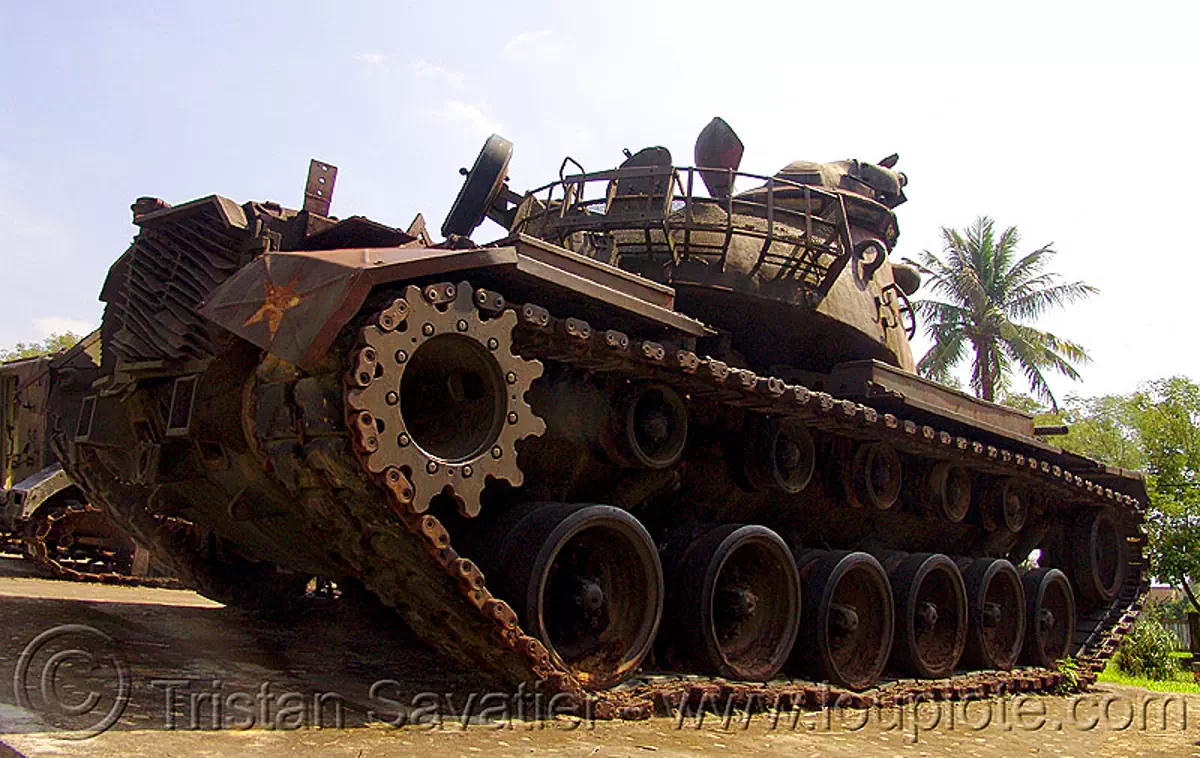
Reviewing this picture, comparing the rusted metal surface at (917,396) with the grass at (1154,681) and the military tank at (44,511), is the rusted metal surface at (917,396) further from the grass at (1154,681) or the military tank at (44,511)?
the military tank at (44,511)

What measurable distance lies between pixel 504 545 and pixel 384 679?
1.58m

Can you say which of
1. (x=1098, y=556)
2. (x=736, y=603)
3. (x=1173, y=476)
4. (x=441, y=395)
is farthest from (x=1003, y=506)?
(x=1173, y=476)

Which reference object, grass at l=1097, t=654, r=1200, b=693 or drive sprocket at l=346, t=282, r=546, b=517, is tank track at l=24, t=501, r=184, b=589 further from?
grass at l=1097, t=654, r=1200, b=693

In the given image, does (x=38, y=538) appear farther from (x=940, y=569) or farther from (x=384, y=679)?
(x=940, y=569)

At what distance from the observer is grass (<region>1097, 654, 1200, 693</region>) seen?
13179 mm

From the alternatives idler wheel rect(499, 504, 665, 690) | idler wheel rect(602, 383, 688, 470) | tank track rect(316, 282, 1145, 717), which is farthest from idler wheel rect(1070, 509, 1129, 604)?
idler wheel rect(499, 504, 665, 690)

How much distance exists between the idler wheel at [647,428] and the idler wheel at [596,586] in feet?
1.98

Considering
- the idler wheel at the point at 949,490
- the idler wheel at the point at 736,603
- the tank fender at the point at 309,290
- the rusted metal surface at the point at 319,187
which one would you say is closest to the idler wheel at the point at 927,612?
the idler wheel at the point at 949,490

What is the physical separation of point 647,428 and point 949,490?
15.5 ft

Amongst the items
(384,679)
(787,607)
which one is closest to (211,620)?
(384,679)

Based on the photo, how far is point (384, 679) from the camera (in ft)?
23.9

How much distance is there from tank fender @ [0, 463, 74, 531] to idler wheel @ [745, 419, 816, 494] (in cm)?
1020

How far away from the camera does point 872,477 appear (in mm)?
9797

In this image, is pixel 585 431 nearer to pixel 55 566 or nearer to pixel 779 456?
pixel 779 456
